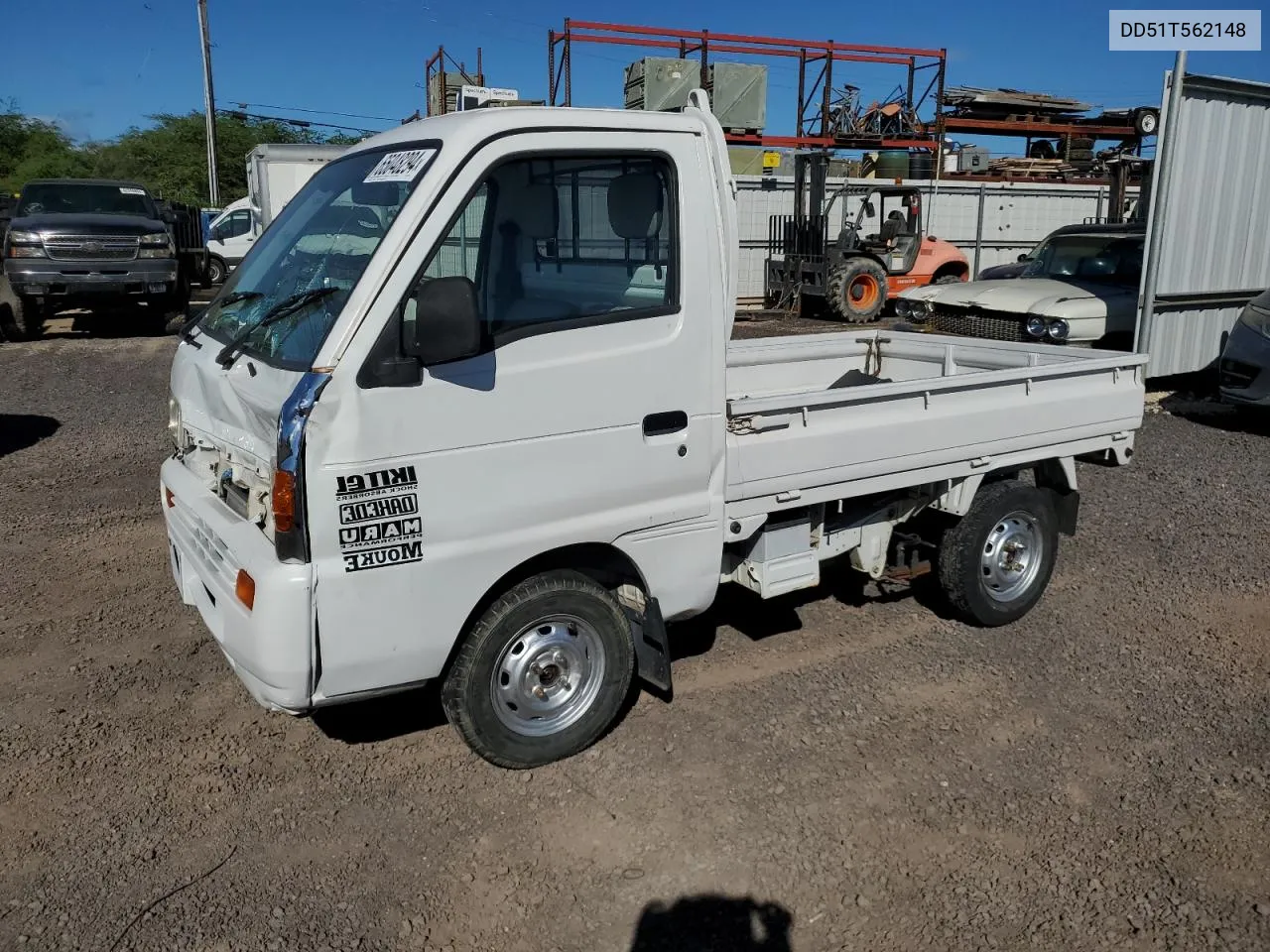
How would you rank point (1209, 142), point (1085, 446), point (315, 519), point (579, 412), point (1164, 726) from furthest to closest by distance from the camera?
point (1209, 142)
point (1085, 446)
point (1164, 726)
point (579, 412)
point (315, 519)

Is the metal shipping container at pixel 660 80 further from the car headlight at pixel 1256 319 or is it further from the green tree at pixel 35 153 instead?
the green tree at pixel 35 153

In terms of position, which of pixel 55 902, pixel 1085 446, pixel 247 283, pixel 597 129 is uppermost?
pixel 597 129

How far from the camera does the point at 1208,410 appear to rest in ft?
34.5

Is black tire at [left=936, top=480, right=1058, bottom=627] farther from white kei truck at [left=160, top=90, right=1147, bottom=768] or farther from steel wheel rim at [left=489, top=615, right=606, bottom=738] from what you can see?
steel wheel rim at [left=489, top=615, right=606, bottom=738]

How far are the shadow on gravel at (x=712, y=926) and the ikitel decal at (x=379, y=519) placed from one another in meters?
1.31

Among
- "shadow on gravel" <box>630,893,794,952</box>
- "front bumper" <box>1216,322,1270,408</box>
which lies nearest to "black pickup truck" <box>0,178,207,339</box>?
"front bumper" <box>1216,322,1270,408</box>

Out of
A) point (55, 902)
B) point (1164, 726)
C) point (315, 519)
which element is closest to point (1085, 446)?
point (1164, 726)

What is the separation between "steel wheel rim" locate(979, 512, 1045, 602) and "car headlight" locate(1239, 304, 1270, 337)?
229 inches

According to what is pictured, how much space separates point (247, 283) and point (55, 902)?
7.35 feet

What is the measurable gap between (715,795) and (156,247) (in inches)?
548

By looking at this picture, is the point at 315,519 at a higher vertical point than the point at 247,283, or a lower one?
lower

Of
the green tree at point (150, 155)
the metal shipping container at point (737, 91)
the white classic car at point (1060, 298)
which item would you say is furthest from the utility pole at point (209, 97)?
the white classic car at point (1060, 298)

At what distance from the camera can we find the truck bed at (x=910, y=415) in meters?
3.95

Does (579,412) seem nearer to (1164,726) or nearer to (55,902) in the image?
(55,902)
